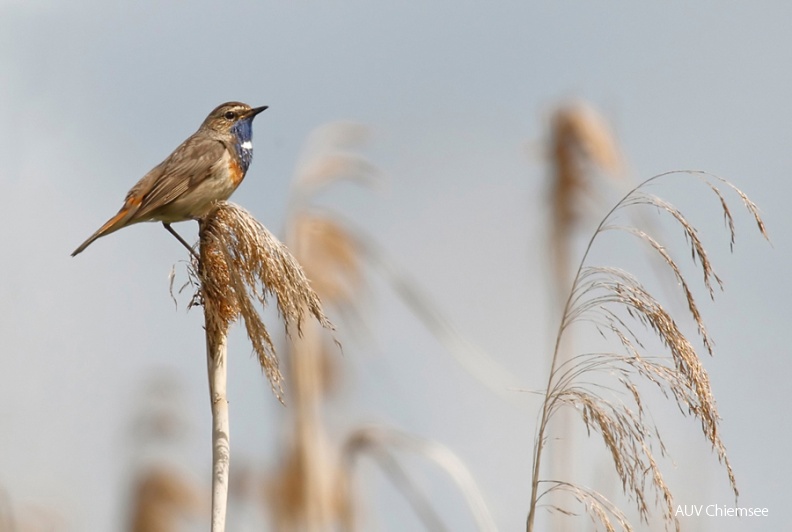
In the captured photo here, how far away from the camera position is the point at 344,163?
4906mm

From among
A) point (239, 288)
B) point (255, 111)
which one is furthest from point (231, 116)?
point (239, 288)

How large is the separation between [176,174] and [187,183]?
106mm

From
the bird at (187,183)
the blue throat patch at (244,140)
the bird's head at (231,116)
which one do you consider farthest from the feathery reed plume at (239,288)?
the bird's head at (231,116)

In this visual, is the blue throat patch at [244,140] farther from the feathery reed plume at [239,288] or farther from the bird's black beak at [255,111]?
the feathery reed plume at [239,288]

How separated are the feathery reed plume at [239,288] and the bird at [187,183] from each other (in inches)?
66.0

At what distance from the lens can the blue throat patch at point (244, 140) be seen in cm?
640

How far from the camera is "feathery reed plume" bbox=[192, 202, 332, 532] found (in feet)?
10.2

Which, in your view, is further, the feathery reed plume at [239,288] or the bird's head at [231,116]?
the bird's head at [231,116]

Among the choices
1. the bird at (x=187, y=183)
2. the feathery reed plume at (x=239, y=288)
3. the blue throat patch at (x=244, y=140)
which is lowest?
the feathery reed plume at (x=239, y=288)

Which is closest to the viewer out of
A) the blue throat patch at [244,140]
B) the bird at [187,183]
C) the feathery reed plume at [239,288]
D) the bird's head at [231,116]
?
the feathery reed plume at [239,288]

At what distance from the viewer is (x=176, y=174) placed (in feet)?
18.6

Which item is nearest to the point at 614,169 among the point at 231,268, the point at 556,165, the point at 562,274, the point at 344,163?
the point at 556,165

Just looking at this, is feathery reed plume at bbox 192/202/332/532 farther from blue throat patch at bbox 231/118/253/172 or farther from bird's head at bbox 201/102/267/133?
bird's head at bbox 201/102/267/133

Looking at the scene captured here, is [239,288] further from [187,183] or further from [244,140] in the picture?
[244,140]
